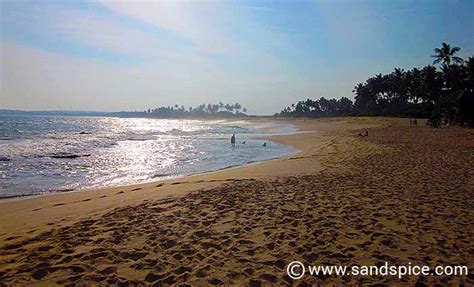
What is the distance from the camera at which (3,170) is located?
1501 cm

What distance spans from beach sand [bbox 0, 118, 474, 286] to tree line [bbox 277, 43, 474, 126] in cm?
3060

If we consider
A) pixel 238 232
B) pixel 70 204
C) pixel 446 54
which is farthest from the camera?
pixel 446 54

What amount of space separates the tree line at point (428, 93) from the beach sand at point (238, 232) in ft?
100

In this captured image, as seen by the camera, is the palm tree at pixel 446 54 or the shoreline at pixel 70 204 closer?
the shoreline at pixel 70 204

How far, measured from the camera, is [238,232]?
568 centimetres

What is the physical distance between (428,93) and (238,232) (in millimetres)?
68914

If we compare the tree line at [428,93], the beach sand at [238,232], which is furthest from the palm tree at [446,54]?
the beach sand at [238,232]

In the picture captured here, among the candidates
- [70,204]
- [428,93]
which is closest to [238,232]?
[70,204]

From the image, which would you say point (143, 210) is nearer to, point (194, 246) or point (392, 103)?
point (194, 246)

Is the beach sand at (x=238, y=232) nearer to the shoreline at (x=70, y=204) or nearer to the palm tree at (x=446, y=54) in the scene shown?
the shoreline at (x=70, y=204)

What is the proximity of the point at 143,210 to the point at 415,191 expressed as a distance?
6670 millimetres

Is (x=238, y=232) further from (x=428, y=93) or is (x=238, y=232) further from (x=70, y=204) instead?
(x=428, y=93)

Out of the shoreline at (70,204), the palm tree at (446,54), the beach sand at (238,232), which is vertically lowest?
the shoreline at (70,204)

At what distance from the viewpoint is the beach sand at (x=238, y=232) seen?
4.29 m
